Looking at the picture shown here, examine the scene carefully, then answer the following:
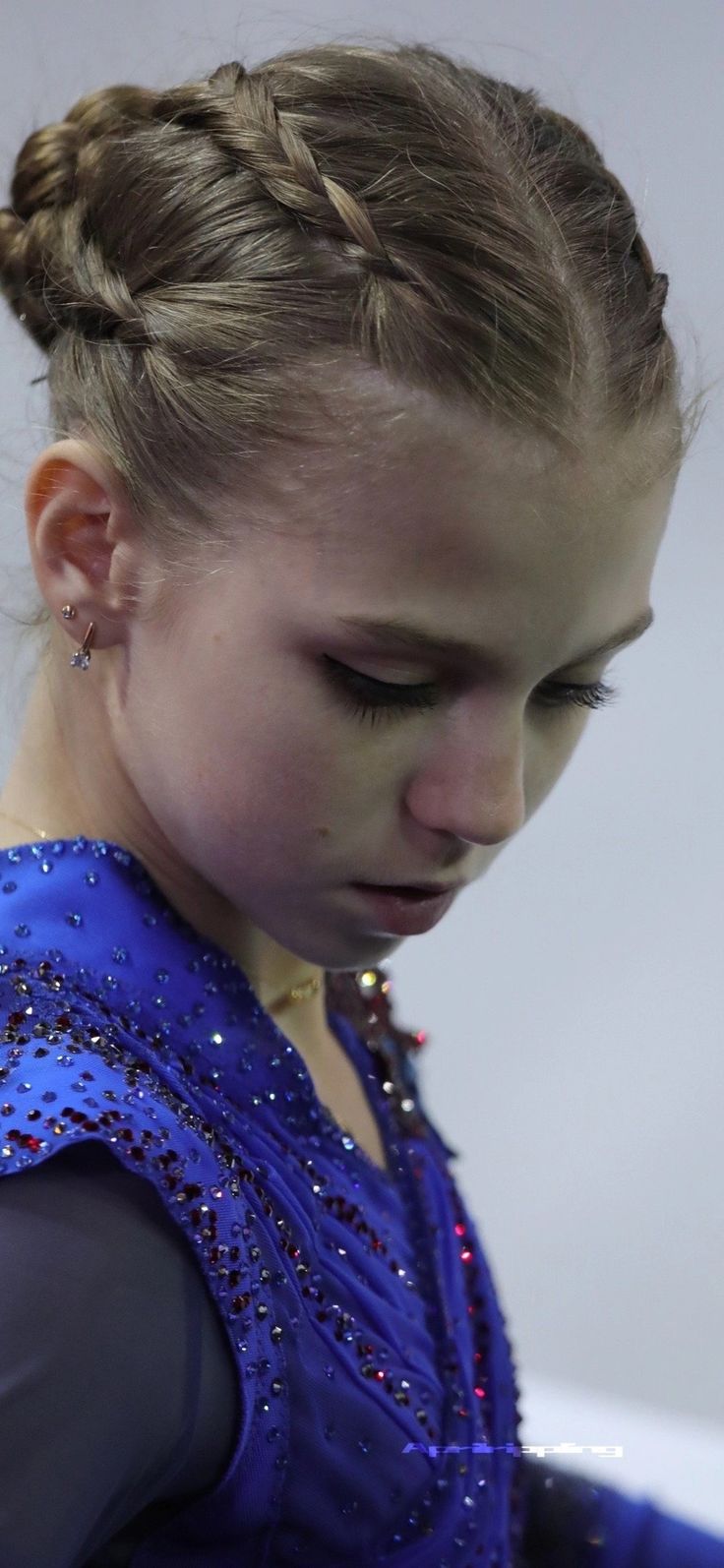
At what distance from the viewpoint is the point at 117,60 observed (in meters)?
1.42

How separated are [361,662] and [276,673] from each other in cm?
3

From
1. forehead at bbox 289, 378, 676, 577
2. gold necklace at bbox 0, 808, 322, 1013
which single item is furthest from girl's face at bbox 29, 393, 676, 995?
gold necklace at bbox 0, 808, 322, 1013

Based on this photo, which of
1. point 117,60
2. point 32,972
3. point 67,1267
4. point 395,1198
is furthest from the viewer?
point 117,60

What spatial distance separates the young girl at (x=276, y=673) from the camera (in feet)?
1.89

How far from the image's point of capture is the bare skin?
60 cm

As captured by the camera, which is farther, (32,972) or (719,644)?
(719,644)

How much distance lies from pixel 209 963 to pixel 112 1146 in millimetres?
172

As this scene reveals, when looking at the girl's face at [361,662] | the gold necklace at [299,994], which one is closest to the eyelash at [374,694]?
the girl's face at [361,662]

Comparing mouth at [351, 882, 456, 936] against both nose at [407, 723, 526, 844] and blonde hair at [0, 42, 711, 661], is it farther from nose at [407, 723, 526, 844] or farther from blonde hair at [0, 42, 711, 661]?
blonde hair at [0, 42, 711, 661]

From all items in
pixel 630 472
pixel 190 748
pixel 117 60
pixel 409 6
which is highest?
pixel 409 6

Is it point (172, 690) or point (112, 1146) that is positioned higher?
point (172, 690)

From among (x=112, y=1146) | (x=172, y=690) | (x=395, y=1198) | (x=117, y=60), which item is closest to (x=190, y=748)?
(x=172, y=690)

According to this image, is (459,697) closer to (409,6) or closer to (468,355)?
(468,355)

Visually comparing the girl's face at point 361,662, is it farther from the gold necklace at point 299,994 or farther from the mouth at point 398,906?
the gold necklace at point 299,994
